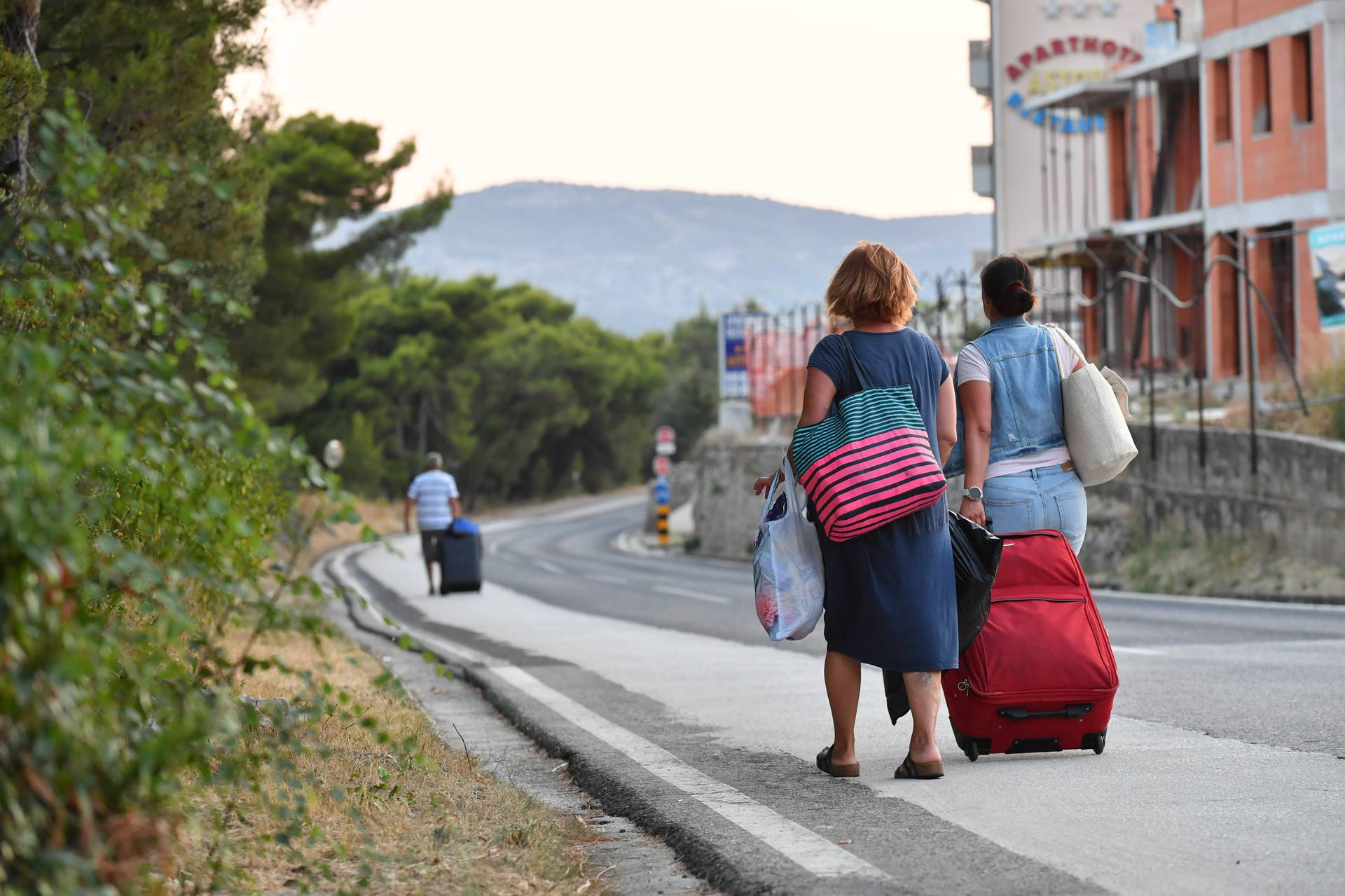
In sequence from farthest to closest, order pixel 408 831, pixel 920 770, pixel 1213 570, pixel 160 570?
pixel 1213 570 → pixel 920 770 → pixel 408 831 → pixel 160 570

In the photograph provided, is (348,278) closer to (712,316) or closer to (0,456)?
(0,456)

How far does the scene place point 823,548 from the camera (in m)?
5.54

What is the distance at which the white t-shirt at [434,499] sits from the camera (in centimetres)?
2103

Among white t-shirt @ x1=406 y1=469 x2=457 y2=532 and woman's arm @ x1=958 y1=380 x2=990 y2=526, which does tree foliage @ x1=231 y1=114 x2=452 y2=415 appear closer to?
white t-shirt @ x1=406 y1=469 x2=457 y2=532

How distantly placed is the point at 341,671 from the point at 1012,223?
3994 cm

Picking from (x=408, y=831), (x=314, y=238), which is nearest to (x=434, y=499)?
(x=314, y=238)

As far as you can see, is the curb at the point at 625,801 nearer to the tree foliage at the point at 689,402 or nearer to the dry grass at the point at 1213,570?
the dry grass at the point at 1213,570

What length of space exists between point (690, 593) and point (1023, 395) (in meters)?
16.2

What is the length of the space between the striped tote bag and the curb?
1.06 m

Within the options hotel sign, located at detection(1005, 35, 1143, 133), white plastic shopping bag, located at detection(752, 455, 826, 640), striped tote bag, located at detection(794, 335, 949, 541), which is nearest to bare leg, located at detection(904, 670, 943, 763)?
white plastic shopping bag, located at detection(752, 455, 826, 640)

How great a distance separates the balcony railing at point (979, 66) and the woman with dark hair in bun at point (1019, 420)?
1729 inches

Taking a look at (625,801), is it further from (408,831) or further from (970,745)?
(970,745)

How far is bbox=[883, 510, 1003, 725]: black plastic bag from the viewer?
5531 mm

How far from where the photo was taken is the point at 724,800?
17.0 feet
